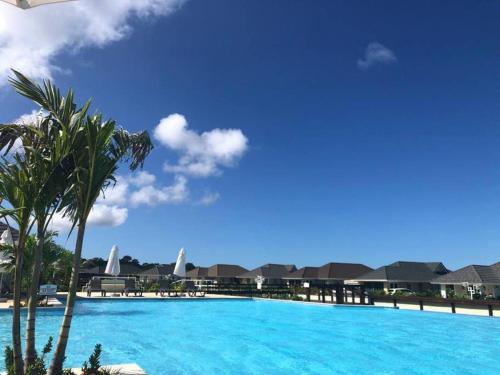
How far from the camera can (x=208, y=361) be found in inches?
511

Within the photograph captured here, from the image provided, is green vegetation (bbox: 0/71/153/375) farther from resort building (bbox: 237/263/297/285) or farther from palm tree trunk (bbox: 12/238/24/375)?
resort building (bbox: 237/263/297/285)

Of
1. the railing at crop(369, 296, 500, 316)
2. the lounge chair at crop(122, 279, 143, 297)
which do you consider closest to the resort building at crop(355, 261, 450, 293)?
the railing at crop(369, 296, 500, 316)

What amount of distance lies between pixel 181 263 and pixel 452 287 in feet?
83.6

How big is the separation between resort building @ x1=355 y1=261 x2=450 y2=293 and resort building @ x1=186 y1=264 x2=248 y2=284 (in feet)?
66.7

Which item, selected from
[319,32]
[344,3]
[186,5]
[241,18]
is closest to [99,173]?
[186,5]

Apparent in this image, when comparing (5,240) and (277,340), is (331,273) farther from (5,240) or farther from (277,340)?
(5,240)

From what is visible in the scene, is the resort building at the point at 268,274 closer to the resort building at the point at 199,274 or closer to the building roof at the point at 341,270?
the resort building at the point at 199,274

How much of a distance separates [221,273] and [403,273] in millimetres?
25662

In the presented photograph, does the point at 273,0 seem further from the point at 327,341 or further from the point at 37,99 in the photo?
the point at 327,341

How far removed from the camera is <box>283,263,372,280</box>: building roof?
54.2 meters

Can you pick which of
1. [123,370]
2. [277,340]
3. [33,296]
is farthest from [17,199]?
[277,340]

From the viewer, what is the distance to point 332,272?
2147 inches

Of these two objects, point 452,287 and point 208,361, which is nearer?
point 208,361

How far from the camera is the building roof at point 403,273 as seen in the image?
4412 centimetres
